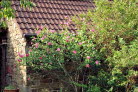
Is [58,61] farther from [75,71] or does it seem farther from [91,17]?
[91,17]

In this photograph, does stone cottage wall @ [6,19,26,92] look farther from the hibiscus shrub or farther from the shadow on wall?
the hibiscus shrub

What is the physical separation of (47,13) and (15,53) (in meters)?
1.77

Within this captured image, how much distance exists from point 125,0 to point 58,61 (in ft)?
9.19

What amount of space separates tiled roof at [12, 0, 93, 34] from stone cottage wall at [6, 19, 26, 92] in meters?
0.32

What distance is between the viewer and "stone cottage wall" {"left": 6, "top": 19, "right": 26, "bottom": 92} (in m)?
8.53

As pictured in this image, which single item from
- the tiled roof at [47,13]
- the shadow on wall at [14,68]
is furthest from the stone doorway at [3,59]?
the tiled roof at [47,13]

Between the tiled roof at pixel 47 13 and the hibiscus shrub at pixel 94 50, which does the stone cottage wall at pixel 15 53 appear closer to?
the tiled roof at pixel 47 13

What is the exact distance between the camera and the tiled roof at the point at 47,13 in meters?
8.66

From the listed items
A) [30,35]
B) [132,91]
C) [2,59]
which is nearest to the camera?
[132,91]

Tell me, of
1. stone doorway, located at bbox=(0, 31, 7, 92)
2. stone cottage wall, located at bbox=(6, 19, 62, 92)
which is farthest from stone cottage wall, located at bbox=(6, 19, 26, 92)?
stone doorway, located at bbox=(0, 31, 7, 92)

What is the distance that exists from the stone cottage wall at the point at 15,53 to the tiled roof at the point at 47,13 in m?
0.32

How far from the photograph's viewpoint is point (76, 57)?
7.84 m

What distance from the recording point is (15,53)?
914cm

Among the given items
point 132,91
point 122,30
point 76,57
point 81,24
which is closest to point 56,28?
point 81,24
